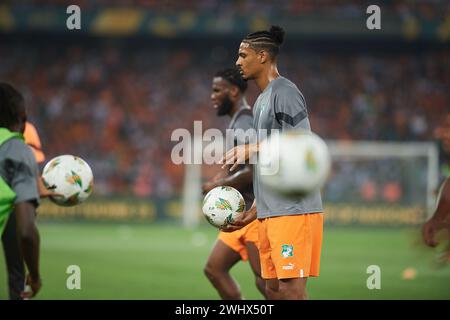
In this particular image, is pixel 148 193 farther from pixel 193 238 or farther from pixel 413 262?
pixel 413 262

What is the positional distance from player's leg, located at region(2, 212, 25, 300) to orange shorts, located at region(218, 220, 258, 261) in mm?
2032

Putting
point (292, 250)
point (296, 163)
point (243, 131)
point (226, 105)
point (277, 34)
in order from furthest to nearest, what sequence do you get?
point (226, 105), point (243, 131), point (277, 34), point (292, 250), point (296, 163)

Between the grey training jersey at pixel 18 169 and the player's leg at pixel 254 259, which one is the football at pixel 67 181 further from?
the player's leg at pixel 254 259

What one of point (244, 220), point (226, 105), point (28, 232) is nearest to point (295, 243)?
point (244, 220)

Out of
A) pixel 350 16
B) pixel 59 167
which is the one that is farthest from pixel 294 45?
pixel 59 167

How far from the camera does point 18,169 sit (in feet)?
18.3

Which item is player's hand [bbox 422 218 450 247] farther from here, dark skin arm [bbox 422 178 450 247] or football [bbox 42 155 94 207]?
football [bbox 42 155 94 207]

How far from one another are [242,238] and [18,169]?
2.85 m

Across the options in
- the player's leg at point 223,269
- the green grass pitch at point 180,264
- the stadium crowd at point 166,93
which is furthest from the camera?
the stadium crowd at point 166,93

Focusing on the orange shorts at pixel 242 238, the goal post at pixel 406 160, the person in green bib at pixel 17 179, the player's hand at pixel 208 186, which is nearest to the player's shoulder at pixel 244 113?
the player's hand at pixel 208 186

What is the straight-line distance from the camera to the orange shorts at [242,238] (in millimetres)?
7707

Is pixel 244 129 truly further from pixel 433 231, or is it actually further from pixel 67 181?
pixel 433 231

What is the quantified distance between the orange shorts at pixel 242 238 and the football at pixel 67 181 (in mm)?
1718
